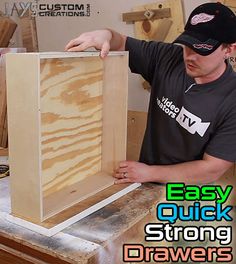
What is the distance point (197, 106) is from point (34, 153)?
1.82ft

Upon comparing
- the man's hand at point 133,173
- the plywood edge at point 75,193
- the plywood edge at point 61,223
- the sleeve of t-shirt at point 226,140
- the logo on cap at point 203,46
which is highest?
the logo on cap at point 203,46

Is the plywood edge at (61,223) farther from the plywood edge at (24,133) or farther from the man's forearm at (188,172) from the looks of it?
the man's forearm at (188,172)

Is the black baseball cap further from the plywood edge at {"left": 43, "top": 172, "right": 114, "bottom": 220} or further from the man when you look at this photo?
the plywood edge at {"left": 43, "top": 172, "right": 114, "bottom": 220}

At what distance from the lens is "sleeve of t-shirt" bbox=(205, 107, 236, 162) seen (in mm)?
1053

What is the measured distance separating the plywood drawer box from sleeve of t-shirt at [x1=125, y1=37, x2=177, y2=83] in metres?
0.17

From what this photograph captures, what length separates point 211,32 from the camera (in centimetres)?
98

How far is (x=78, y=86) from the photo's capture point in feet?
3.22

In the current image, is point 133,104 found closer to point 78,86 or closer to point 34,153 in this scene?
point 78,86

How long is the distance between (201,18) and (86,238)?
0.71 m

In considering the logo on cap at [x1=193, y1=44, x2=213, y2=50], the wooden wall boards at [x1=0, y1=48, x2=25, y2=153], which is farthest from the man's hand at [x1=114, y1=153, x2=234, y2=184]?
the wooden wall boards at [x1=0, y1=48, x2=25, y2=153]

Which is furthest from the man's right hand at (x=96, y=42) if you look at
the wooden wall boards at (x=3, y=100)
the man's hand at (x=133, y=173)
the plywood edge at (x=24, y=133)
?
the wooden wall boards at (x=3, y=100)

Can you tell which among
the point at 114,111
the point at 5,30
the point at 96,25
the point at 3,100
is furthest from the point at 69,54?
the point at 96,25

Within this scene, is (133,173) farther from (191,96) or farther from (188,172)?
(191,96)

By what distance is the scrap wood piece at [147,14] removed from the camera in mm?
1593
